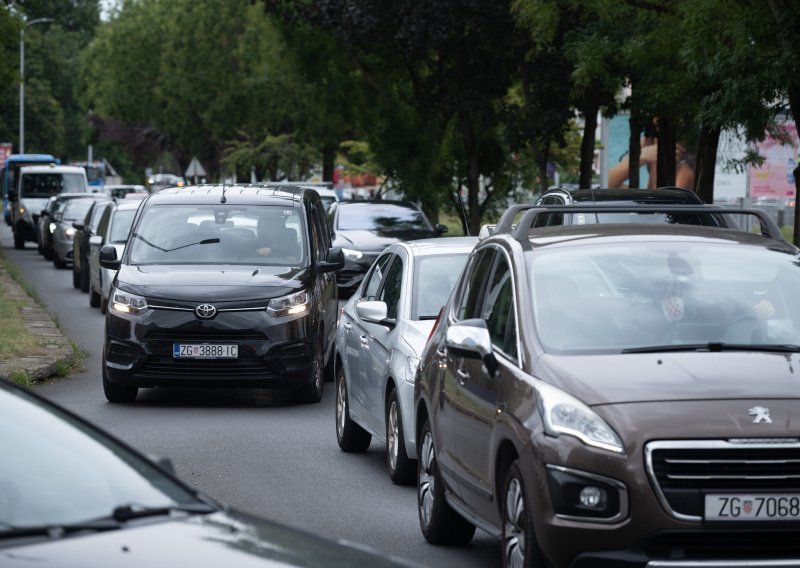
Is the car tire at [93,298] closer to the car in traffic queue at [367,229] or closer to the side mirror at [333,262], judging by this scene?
the car in traffic queue at [367,229]

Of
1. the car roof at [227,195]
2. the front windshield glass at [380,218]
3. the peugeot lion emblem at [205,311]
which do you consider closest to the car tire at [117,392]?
the peugeot lion emblem at [205,311]

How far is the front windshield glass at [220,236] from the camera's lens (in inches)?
594

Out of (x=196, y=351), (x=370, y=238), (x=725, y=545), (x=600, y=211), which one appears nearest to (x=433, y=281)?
(x=600, y=211)

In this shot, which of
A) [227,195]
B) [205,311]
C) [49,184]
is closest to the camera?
[205,311]

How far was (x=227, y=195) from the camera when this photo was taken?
15656 millimetres

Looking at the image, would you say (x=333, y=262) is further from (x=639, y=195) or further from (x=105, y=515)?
(x=105, y=515)

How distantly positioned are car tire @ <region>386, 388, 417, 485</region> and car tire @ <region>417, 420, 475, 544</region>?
1394 mm

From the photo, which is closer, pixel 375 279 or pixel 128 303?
pixel 375 279

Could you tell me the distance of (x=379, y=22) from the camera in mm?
38344

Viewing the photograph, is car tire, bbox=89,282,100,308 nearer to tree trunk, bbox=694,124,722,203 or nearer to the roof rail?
tree trunk, bbox=694,124,722,203

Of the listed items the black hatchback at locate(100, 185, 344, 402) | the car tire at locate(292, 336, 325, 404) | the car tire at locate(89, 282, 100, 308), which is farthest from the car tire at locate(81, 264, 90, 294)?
the car tire at locate(292, 336, 325, 404)

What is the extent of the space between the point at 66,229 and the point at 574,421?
3260 centimetres

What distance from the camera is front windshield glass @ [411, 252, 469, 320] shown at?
10922 millimetres

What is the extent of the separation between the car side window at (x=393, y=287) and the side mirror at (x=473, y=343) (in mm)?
3764
